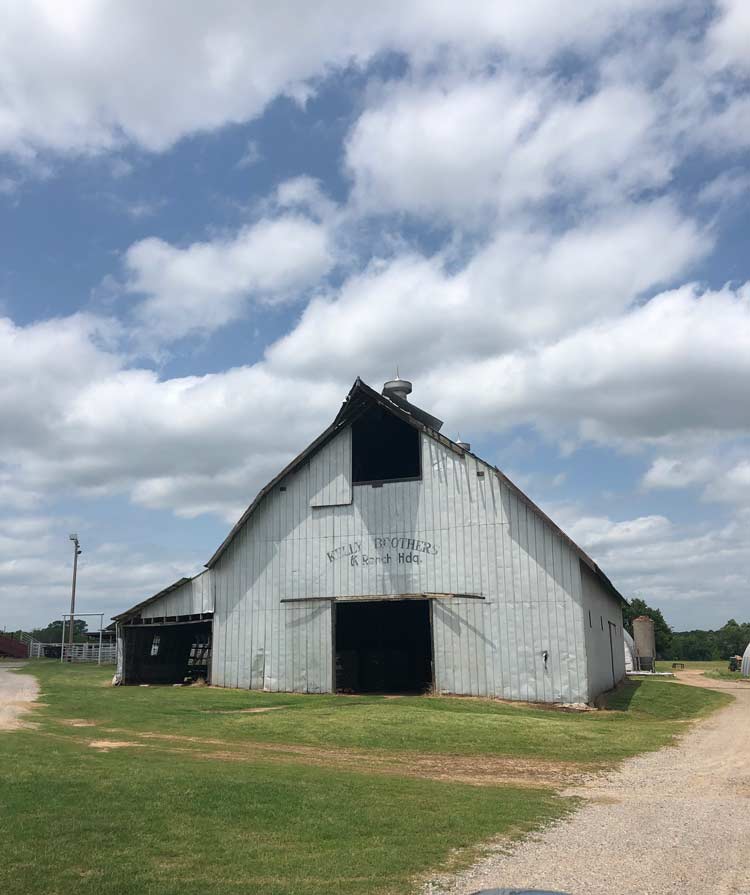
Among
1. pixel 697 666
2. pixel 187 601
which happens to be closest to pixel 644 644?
pixel 697 666

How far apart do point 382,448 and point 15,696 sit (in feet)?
47.0

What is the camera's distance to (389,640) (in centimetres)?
3506

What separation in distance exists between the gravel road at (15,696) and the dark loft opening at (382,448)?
12104mm

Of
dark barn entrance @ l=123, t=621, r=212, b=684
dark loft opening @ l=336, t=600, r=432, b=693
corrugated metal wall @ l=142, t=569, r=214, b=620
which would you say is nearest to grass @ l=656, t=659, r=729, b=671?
dark loft opening @ l=336, t=600, r=432, b=693

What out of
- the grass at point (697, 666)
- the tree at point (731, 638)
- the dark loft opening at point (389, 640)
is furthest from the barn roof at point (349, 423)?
the tree at point (731, 638)

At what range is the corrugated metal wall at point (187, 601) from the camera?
29000 millimetres

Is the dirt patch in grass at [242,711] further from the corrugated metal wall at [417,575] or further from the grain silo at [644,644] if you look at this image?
the grain silo at [644,644]

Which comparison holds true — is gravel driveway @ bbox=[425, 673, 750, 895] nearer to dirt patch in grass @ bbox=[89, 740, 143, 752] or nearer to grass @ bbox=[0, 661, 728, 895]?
grass @ bbox=[0, 661, 728, 895]

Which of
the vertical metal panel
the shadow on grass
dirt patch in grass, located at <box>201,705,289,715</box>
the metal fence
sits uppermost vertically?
the vertical metal panel

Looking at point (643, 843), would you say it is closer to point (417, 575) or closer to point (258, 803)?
point (258, 803)

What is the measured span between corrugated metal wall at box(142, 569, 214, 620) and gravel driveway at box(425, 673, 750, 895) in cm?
1756

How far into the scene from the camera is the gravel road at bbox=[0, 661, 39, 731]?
1927 centimetres

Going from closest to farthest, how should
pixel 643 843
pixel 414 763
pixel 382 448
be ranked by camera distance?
pixel 643 843 < pixel 414 763 < pixel 382 448

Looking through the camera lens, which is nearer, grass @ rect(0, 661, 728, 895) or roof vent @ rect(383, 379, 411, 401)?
grass @ rect(0, 661, 728, 895)
